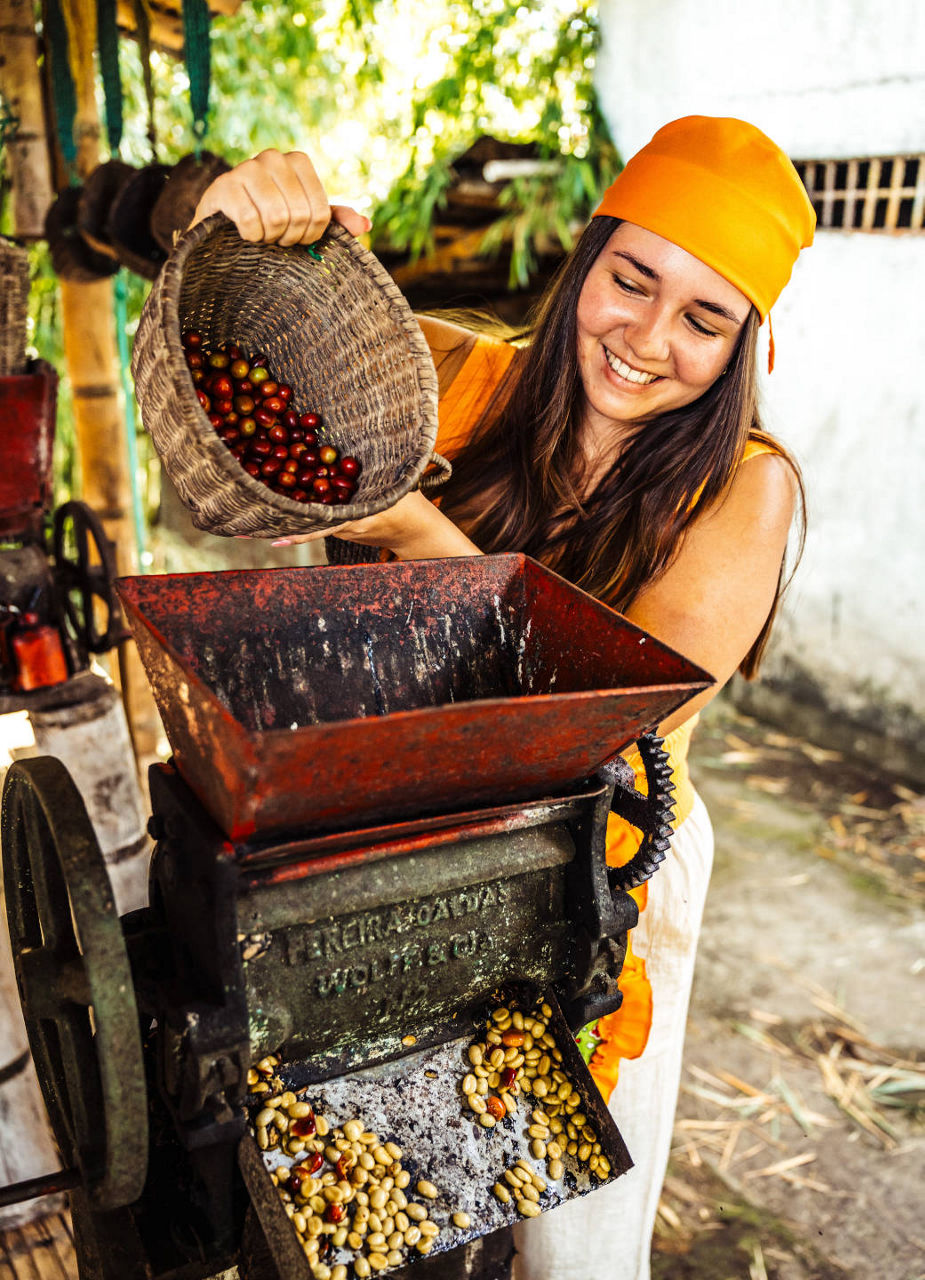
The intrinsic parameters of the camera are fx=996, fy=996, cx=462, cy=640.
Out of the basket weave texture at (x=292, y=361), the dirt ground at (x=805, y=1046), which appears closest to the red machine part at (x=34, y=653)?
the basket weave texture at (x=292, y=361)

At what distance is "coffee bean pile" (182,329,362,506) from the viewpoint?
1.40 metres

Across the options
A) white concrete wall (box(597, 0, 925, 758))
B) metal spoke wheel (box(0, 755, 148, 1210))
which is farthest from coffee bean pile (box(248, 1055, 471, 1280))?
white concrete wall (box(597, 0, 925, 758))

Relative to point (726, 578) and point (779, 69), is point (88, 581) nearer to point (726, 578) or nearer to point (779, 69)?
point (726, 578)

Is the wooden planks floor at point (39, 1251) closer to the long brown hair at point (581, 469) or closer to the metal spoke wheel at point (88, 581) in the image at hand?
the metal spoke wheel at point (88, 581)

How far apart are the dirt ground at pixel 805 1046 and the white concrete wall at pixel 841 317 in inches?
26.6

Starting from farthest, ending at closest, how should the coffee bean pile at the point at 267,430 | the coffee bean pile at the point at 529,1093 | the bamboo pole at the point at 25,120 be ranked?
1. the bamboo pole at the point at 25,120
2. the coffee bean pile at the point at 267,430
3. the coffee bean pile at the point at 529,1093

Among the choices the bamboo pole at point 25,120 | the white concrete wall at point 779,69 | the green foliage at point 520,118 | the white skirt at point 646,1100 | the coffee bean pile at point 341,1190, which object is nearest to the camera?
the coffee bean pile at point 341,1190

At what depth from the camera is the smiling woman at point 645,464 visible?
5.07ft

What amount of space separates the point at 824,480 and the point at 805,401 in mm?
381

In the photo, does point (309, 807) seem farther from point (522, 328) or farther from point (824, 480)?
point (824, 480)

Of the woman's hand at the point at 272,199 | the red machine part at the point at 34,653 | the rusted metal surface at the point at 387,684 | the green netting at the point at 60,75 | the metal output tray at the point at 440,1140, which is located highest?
the green netting at the point at 60,75

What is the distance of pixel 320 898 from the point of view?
3.21 ft

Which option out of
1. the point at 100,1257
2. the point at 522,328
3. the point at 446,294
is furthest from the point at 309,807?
the point at 446,294

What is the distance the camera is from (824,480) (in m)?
4.60
